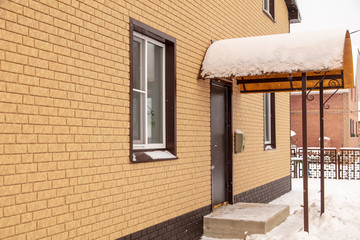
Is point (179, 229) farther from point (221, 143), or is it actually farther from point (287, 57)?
point (287, 57)

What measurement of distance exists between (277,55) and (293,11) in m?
7.59

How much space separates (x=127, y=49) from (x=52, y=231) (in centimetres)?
214

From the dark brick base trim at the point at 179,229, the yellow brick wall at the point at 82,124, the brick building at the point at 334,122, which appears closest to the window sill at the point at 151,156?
the yellow brick wall at the point at 82,124

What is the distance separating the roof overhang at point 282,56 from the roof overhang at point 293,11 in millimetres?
6133

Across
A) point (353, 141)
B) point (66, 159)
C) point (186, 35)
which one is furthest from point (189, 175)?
point (353, 141)

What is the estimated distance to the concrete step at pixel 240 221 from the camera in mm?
6457

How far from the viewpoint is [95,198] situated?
14.6ft

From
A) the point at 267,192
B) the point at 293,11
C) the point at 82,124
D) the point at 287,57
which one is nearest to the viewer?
the point at 82,124

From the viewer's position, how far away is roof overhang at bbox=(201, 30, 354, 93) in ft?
20.0

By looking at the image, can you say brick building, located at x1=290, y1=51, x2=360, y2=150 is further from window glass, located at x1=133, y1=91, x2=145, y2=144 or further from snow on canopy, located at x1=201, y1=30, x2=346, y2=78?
window glass, located at x1=133, y1=91, x2=145, y2=144

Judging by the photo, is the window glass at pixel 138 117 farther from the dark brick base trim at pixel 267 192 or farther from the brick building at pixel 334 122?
the brick building at pixel 334 122

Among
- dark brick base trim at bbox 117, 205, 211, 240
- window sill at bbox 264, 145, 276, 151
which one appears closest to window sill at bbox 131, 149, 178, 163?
dark brick base trim at bbox 117, 205, 211, 240

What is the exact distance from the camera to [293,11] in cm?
1339

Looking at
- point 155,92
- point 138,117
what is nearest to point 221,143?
point 155,92
